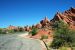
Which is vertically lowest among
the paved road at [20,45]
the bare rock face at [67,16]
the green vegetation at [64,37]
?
the paved road at [20,45]

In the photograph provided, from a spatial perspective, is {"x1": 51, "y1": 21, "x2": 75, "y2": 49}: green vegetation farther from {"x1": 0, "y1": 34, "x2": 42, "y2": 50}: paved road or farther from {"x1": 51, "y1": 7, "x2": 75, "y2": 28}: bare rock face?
{"x1": 51, "y1": 7, "x2": 75, "y2": 28}: bare rock face

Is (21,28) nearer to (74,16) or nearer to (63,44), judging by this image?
(74,16)

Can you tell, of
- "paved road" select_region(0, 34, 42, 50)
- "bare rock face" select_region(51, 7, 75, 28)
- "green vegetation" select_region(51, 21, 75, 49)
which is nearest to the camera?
"paved road" select_region(0, 34, 42, 50)

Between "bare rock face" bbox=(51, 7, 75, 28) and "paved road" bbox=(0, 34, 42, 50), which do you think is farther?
"bare rock face" bbox=(51, 7, 75, 28)

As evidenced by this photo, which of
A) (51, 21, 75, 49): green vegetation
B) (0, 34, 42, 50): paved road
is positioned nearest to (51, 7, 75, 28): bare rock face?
(0, 34, 42, 50): paved road

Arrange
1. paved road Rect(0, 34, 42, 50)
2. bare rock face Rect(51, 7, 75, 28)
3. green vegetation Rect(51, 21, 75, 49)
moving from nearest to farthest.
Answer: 1. paved road Rect(0, 34, 42, 50)
2. green vegetation Rect(51, 21, 75, 49)
3. bare rock face Rect(51, 7, 75, 28)

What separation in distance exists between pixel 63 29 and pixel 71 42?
2356 mm

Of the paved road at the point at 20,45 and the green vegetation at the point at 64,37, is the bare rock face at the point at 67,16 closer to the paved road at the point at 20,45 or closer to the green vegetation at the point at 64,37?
the paved road at the point at 20,45

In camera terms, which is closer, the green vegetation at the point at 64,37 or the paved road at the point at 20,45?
the paved road at the point at 20,45

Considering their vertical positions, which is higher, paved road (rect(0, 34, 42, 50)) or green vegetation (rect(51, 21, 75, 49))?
green vegetation (rect(51, 21, 75, 49))

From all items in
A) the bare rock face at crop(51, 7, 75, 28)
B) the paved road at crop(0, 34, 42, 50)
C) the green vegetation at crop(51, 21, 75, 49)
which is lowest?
the paved road at crop(0, 34, 42, 50)

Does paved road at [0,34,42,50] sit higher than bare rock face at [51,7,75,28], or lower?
lower

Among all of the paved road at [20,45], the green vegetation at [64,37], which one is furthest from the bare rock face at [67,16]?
the green vegetation at [64,37]

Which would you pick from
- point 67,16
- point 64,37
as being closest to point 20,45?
point 64,37
